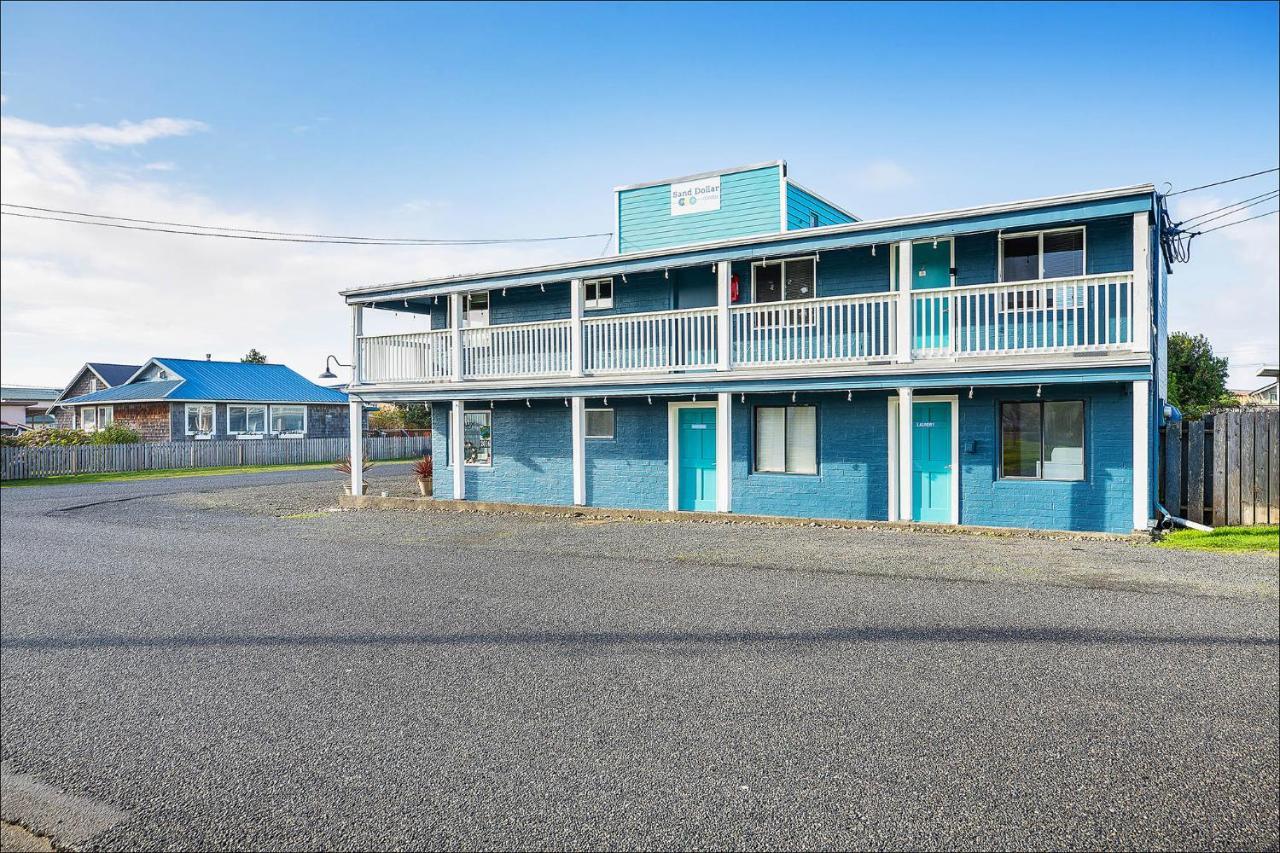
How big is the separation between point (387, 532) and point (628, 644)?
846 centimetres

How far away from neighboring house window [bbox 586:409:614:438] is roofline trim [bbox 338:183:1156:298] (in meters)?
3.05

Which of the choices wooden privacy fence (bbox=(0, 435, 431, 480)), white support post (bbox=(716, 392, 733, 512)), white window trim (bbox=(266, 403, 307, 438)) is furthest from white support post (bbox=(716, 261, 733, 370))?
white window trim (bbox=(266, 403, 307, 438))

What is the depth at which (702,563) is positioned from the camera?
1093cm

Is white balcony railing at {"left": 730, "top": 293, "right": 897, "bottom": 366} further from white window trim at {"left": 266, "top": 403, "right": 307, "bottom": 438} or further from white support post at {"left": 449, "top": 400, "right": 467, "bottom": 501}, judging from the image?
white window trim at {"left": 266, "top": 403, "right": 307, "bottom": 438}

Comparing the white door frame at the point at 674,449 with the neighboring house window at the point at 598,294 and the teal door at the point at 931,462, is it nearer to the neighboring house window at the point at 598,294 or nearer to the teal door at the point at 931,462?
the neighboring house window at the point at 598,294

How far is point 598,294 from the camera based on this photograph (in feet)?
59.6

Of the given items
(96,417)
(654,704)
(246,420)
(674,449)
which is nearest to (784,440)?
(674,449)

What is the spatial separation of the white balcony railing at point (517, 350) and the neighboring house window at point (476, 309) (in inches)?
37.3

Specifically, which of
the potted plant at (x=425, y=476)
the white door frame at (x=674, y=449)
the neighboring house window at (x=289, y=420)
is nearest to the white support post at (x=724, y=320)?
the white door frame at (x=674, y=449)

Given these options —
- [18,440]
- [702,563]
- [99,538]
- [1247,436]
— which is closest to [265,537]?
[99,538]

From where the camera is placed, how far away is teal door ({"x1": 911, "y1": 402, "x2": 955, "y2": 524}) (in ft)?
46.4

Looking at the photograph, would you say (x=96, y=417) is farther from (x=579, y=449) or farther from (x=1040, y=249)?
(x=1040, y=249)

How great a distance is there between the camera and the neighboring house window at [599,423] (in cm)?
1748

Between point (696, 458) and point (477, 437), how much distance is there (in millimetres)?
5512
